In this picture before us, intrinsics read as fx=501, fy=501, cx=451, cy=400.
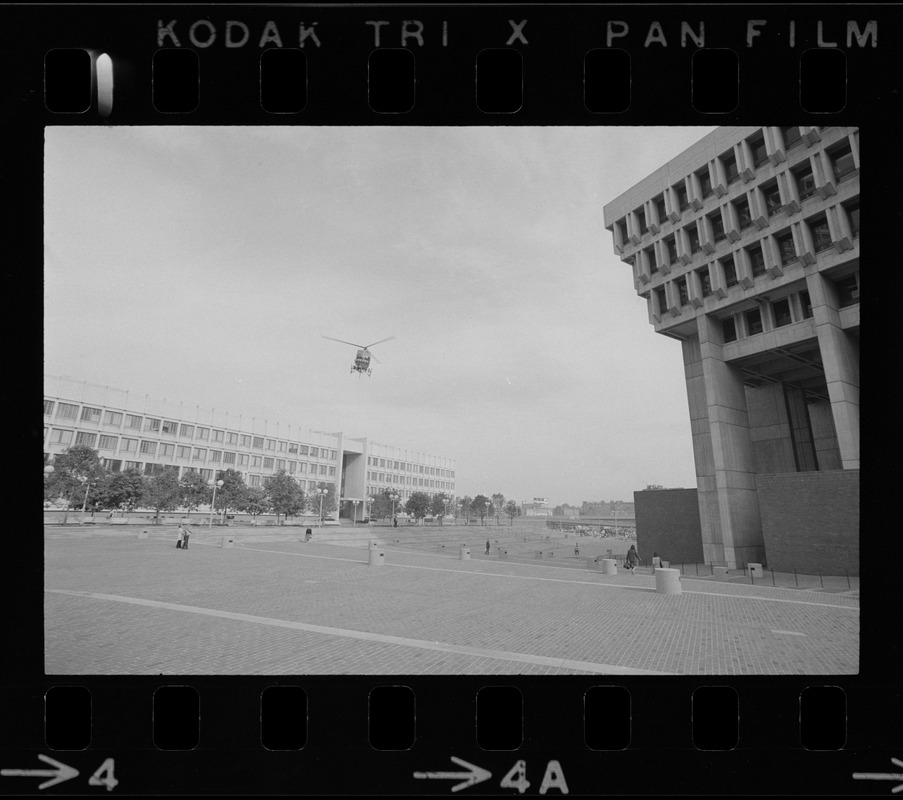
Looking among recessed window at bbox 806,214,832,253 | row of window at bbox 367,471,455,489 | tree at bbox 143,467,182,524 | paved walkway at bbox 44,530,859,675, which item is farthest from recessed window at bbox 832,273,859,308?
row of window at bbox 367,471,455,489

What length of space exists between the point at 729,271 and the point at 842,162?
8073mm

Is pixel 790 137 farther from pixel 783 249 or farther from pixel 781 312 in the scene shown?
pixel 781 312

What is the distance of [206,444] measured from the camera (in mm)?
69500

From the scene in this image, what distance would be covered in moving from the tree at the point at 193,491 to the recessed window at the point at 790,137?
207 ft

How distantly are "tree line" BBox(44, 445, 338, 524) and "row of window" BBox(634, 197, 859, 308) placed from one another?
41.0m

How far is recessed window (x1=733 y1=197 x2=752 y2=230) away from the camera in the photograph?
31.6 meters

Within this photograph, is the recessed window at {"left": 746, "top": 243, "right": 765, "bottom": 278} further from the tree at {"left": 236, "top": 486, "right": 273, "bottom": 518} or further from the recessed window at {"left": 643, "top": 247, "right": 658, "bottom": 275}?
the tree at {"left": 236, "top": 486, "right": 273, "bottom": 518}

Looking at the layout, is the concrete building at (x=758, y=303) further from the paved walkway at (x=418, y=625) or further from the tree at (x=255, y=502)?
the tree at (x=255, y=502)

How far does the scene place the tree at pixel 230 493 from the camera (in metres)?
63.2

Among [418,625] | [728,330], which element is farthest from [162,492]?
A: [728,330]

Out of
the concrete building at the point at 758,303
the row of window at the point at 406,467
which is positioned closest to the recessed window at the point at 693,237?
the concrete building at the point at 758,303
